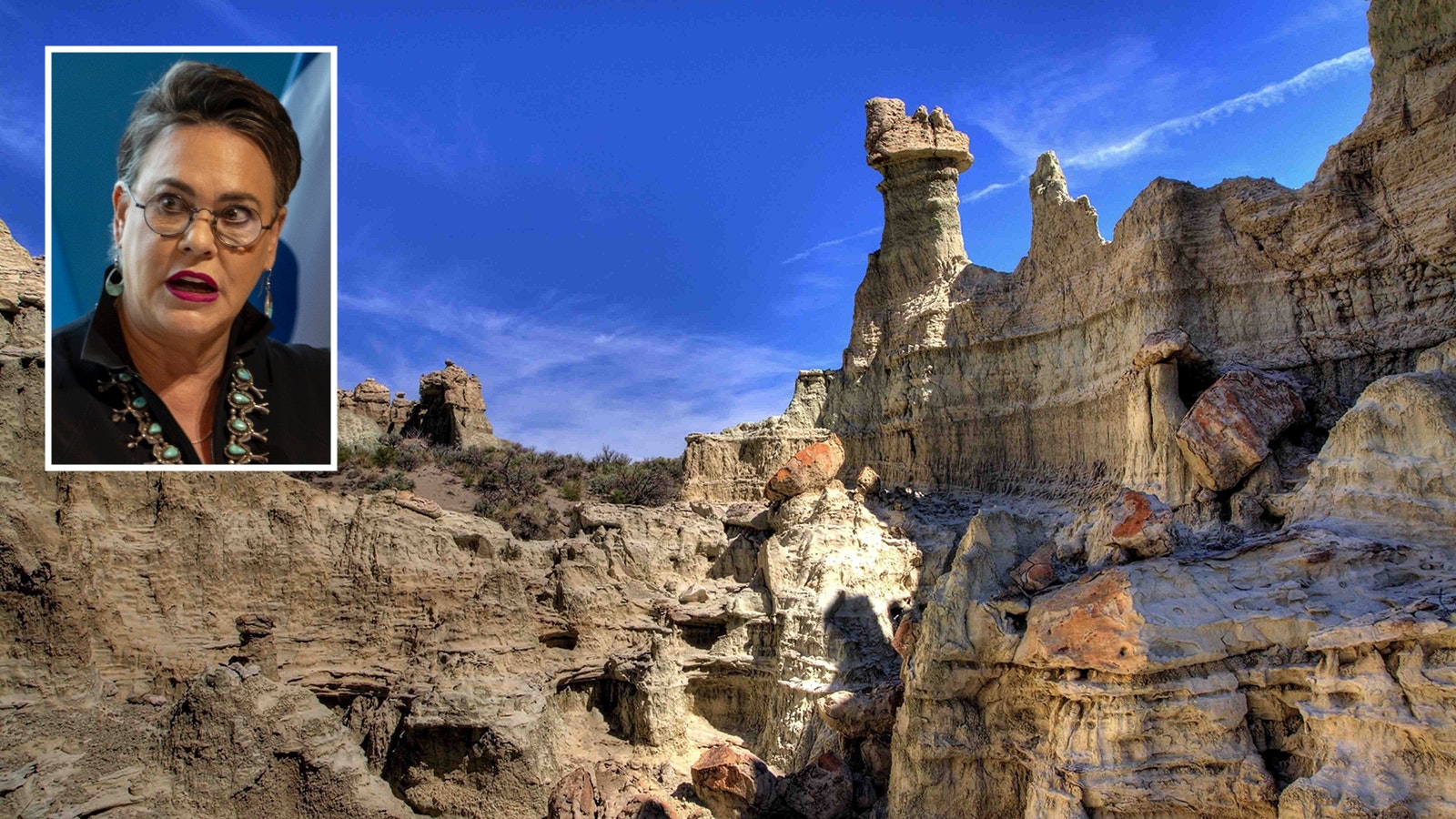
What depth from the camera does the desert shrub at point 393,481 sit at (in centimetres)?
2595

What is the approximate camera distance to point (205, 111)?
8.05 meters

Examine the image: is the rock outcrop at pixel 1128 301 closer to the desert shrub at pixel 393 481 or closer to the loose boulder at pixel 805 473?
the loose boulder at pixel 805 473

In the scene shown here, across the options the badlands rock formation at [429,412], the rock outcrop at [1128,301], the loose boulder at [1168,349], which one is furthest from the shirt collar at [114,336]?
the badlands rock formation at [429,412]

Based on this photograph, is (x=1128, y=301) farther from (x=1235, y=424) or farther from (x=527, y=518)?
(x=527, y=518)

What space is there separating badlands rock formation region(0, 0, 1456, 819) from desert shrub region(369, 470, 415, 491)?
759 cm

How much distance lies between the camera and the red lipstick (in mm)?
7809

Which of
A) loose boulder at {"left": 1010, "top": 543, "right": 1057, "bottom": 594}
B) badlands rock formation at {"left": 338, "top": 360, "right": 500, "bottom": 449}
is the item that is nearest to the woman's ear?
loose boulder at {"left": 1010, "top": 543, "right": 1057, "bottom": 594}

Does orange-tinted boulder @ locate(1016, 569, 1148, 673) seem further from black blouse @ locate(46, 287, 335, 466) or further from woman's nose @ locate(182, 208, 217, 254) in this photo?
woman's nose @ locate(182, 208, 217, 254)

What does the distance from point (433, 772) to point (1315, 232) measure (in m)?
15.2

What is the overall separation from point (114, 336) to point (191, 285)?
0.93m

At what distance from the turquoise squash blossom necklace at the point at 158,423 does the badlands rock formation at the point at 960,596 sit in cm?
380

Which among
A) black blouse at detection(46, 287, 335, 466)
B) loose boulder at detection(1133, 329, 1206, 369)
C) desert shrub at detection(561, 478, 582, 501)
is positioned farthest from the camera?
desert shrub at detection(561, 478, 582, 501)

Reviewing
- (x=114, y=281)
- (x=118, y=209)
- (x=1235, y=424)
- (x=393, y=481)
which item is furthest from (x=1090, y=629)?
(x=393, y=481)

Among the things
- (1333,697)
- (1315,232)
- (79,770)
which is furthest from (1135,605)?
(79,770)
